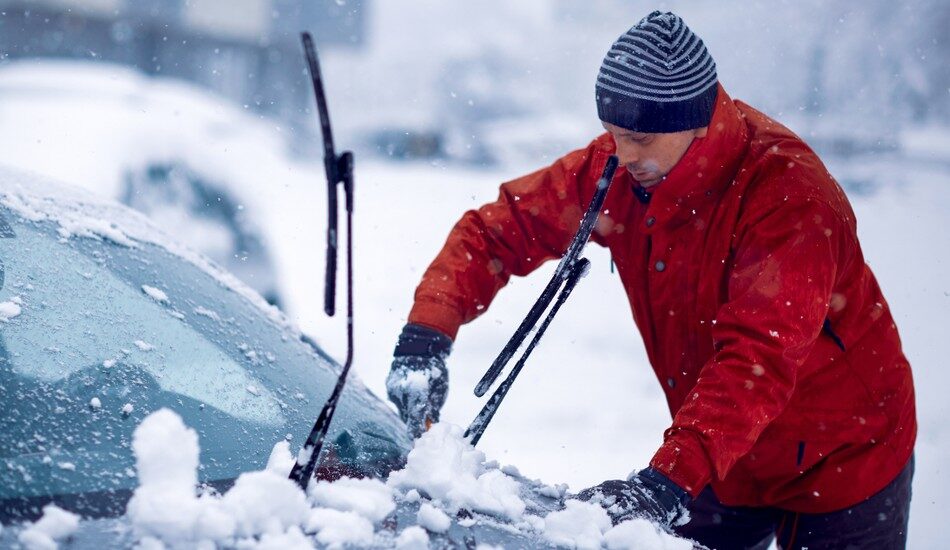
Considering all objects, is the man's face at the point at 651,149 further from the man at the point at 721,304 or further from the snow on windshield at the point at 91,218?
the snow on windshield at the point at 91,218

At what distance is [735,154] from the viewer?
212 centimetres

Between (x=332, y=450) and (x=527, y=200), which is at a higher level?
(x=527, y=200)

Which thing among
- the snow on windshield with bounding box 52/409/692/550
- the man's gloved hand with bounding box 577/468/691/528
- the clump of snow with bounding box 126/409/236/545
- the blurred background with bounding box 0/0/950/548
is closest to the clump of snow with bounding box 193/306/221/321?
the snow on windshield with bounding box 52/409/692/550

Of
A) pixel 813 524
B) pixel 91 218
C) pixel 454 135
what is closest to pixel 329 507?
pixel 91 218

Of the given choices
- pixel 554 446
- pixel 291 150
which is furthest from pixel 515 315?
pixel 554 446

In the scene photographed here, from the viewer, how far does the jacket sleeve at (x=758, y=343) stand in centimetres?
182

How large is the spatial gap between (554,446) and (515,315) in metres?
3.15

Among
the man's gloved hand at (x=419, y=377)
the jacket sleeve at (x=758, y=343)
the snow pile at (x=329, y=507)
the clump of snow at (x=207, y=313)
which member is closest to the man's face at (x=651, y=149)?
the jacket sleeve at (x=758, y=343)

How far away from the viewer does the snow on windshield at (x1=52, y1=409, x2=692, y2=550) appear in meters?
1.31

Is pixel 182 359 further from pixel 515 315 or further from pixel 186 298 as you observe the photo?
pixel 515 315

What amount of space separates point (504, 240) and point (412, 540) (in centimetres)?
131

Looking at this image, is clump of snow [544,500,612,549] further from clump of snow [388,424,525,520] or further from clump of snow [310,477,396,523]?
clump of snow [310,477,396,523]

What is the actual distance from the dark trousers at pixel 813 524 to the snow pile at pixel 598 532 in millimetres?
837

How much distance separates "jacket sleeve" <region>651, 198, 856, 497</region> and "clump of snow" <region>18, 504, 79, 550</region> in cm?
104
